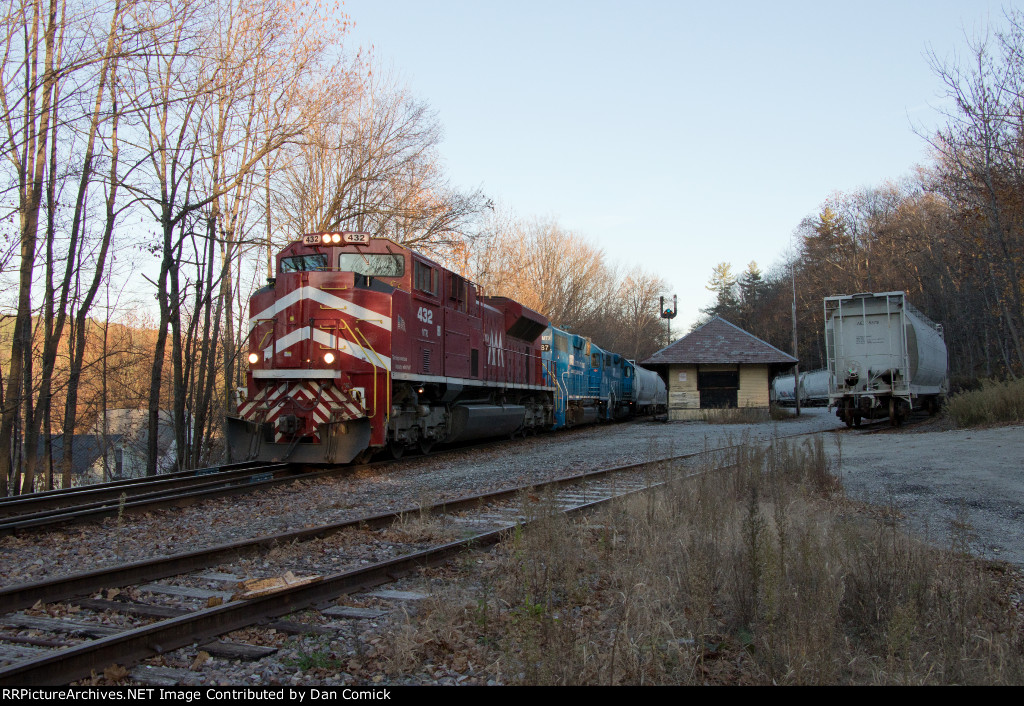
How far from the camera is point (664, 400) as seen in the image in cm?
4441

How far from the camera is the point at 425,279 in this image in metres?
12.6

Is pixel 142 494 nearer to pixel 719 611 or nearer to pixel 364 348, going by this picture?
pixel 364 348

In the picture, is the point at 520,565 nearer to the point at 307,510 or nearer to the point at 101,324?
the point at 307,510

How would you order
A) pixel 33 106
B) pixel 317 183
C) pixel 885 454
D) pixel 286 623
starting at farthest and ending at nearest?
pixel 317 183 < pixel 885 454 < pixel 33 106 < pixel 286 623

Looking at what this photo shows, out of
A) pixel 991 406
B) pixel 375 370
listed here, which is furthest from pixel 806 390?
pixel 375 370

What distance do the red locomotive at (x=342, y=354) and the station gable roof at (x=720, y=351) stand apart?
18670 mm

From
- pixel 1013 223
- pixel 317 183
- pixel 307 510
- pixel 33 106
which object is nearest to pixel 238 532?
pixel 307 510

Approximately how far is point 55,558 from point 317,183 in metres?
18.2

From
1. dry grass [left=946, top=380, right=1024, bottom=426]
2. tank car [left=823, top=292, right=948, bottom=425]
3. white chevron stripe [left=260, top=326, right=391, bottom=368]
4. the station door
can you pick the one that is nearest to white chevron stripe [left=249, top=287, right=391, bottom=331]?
white chevron stripe [left=260, top=326, right=391, bottom=368]

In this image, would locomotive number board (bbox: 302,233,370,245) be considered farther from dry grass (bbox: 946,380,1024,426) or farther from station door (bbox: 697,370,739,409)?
station door (bbox: 697,370,739,409)

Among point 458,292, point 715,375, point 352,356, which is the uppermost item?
point 458,292

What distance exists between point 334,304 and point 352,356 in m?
0.93

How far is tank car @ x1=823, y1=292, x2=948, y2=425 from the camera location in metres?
20.3

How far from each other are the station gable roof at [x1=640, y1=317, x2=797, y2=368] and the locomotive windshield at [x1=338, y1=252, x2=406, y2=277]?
19.8 meters
